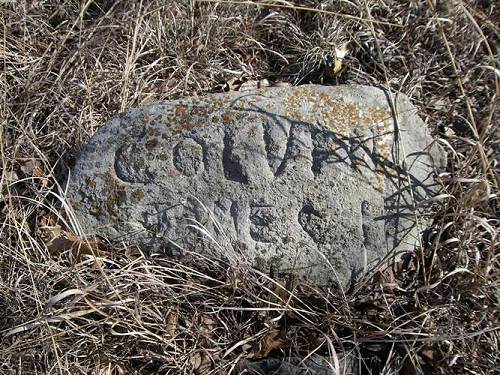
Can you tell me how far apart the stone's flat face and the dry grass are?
104mm

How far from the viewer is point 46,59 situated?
3098 mm

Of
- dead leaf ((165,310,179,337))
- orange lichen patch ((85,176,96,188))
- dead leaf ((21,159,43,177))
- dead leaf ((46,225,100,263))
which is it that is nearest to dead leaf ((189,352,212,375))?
dead leaf ((165,310,179,337))

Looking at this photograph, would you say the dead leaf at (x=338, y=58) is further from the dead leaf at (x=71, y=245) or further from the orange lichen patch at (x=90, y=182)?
the dead leaf at (x=71, y=245)

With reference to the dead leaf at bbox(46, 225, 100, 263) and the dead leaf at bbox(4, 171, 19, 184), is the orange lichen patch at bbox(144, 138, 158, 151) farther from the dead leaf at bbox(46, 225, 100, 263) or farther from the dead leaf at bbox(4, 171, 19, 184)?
the dead leaf at bbox(4, 171, 19, 184)

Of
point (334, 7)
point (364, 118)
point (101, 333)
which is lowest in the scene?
point (101, 333)

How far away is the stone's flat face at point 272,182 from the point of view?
7.92 feet

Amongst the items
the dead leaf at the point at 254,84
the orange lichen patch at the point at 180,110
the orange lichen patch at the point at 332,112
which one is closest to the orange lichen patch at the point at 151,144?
the orange lichen patch at the point at 180,110

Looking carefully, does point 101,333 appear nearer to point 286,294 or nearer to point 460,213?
point 286,294

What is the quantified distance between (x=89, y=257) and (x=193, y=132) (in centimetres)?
67

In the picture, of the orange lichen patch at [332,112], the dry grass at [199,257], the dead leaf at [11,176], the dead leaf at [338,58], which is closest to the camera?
the dry grass at [199,257]

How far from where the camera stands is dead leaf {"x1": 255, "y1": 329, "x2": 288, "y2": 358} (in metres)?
2.38

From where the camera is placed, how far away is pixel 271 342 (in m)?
2.39

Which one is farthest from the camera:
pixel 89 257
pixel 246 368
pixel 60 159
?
pixel 60 159

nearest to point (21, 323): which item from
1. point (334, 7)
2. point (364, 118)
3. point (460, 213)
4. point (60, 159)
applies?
point (60, 159)
